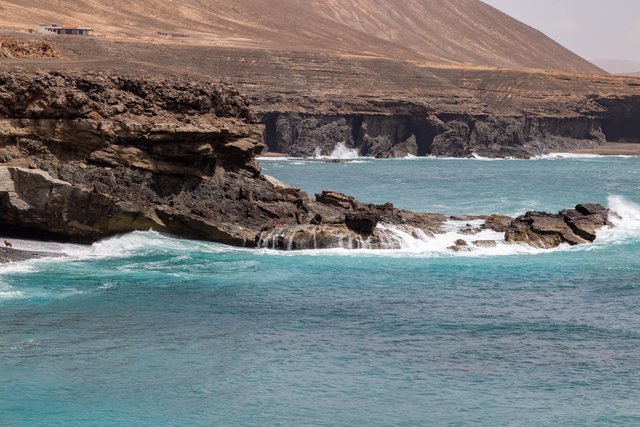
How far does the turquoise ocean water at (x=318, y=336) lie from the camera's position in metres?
20.8

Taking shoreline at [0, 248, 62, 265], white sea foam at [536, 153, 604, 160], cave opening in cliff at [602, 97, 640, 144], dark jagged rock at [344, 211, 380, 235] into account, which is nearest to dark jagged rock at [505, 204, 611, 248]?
dark jagged rock at [344, 211, 380, 235]

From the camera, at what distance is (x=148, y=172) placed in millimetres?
39500

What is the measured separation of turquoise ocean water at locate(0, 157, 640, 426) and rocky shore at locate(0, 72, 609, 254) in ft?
3.21

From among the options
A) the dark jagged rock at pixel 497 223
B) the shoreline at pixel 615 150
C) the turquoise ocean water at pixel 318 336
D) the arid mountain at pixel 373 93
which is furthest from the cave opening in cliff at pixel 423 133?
the turquoise ocean water at pixel 318 336

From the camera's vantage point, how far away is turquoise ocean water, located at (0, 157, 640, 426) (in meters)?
20.8

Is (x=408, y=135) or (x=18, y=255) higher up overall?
(x=408, y=135)

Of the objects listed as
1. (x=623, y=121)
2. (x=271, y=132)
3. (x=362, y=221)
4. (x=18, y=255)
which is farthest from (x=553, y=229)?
(x=623, y=121)

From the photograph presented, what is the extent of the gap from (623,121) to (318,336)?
12739 cm

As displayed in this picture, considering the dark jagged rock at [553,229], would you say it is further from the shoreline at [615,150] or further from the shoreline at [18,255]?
the shoreline at [615,150]

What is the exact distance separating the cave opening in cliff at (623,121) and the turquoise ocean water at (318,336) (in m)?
105

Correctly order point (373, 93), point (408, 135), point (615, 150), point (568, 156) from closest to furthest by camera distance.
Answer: point (373, 93) < point (408, 135) < point (568, 156) < point (615, 150)

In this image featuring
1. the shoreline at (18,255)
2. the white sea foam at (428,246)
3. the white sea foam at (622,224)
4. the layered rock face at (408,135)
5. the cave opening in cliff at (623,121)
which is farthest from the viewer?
the cave opening in cliff at (623,121)

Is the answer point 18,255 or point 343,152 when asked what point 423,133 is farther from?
point 18,255

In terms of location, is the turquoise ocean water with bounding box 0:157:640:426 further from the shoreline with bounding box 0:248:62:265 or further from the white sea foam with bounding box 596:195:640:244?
the white sea foam with bounding box 596:195:640:244
